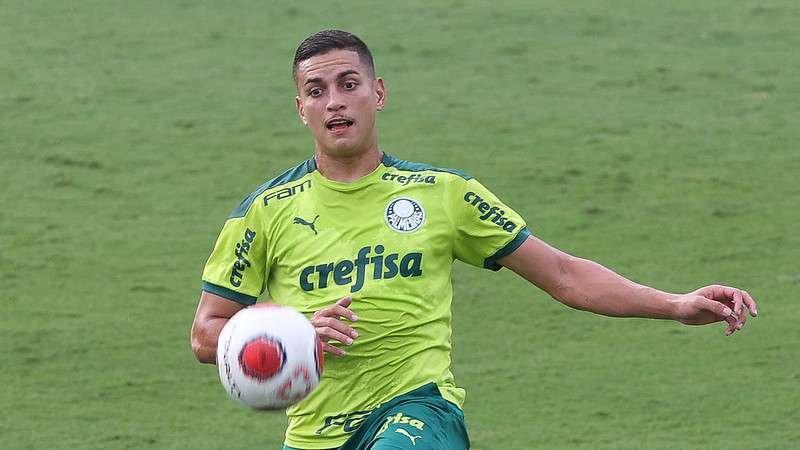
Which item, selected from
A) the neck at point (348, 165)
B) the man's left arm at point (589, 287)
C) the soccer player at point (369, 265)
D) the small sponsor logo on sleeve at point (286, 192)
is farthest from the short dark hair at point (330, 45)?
the man's left arm at point (589, 287)

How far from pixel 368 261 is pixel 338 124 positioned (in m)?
0.46

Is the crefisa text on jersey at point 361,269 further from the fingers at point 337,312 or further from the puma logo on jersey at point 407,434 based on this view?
the puma logo on jersey at point 407,434

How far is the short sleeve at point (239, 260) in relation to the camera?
4.95 m

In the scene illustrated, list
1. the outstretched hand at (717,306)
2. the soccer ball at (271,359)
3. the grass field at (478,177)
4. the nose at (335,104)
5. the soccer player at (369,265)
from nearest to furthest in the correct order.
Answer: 1. the soccer ball at (271,359)
2. the outstretched hand at (717,306)
3. the soccer player at (369,265)
4. the nose at (335,104)
5. the grass field at (478,177)

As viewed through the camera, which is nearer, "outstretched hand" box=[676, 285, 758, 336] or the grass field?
"outstretched hand" box=[676, 285, 758, 336]

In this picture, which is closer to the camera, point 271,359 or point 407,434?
point 271,359

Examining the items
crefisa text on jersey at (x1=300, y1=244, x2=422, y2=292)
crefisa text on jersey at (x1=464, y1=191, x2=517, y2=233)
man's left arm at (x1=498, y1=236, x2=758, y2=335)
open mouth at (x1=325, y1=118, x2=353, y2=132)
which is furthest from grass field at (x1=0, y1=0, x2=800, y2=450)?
open mouth at (x1=325, y1=118, x2=353, y2=132)

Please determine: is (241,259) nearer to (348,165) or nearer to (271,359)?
(348,165)

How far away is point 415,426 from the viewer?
15.1ft

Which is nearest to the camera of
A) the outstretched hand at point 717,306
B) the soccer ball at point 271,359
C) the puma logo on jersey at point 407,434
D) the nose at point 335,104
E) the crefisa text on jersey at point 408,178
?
the soccer ball at point 271,359

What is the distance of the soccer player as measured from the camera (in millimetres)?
4805

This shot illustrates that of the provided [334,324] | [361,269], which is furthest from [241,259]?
[334,324]

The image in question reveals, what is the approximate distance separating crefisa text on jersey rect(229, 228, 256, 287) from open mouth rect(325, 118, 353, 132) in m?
0.43

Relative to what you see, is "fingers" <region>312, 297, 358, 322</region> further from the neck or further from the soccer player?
the neck
